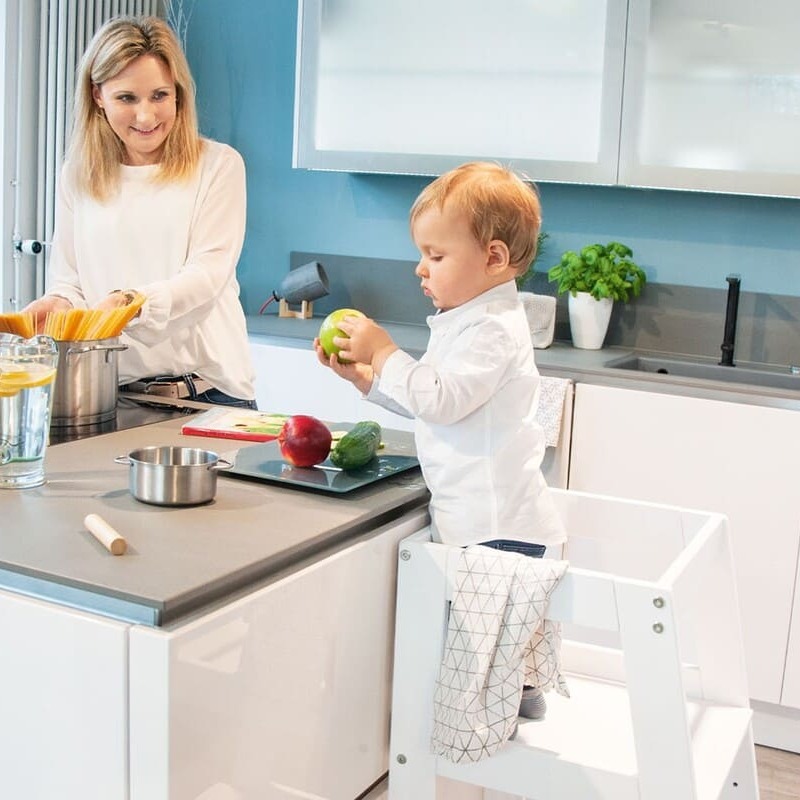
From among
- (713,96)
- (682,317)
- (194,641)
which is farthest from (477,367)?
(682,317)

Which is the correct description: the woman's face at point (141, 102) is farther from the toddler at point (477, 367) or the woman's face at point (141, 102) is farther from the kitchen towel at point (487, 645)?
the kitchen towel at point (487, 645)

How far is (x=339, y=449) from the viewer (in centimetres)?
173

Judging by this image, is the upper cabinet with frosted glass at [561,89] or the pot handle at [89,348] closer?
the pot handle at [89,348]

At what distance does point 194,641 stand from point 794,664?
6.79ft

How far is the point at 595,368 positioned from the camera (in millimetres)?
3041

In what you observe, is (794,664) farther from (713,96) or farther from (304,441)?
(304,441)

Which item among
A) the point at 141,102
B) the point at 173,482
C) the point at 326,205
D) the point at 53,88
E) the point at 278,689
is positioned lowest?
the point at 278,689

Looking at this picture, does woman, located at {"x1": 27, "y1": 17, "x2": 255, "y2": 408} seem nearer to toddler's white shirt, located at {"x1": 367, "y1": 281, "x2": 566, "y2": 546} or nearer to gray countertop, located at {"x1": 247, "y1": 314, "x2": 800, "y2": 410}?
toddler's white shirt, located at {"x1": 367, "y1": 281, "x2": 566, "y2": 546}

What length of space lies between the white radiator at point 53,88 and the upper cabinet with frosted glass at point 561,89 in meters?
0.69

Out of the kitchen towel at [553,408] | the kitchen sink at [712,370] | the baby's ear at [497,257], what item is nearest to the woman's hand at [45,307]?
the baby's ear at [497,257]

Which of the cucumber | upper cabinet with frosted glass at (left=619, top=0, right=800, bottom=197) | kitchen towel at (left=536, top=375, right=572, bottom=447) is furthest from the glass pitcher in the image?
upper cabinet with frosted glass at (left=619, top=0, right=800, bottom=197)

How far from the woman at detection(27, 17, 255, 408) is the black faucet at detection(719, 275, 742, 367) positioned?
1.51m

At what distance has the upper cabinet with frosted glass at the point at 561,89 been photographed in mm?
3018

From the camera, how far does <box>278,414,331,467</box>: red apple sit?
1.70 m
